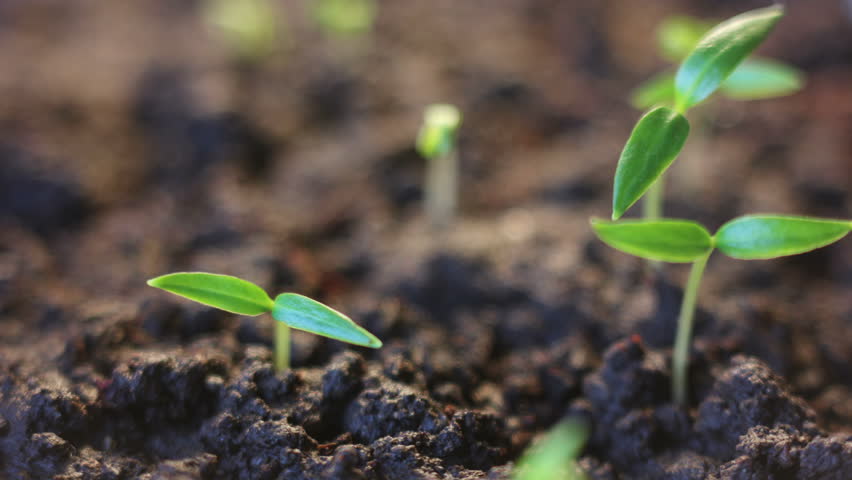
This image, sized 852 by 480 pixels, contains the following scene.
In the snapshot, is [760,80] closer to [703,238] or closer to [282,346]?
[703,238]

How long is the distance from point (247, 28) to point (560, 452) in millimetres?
1605

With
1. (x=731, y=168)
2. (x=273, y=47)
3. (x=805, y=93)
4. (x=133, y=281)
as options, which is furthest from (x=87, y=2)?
(x=805, y=93)

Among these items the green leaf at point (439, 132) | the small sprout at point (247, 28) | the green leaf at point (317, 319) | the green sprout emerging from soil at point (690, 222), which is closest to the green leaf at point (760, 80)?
the green sprout emerging from soil at point (690, 222)

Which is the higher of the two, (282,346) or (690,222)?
(690,222)

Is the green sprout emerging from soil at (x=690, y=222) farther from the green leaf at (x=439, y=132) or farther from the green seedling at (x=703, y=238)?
the green leaf at (x=439, y=132)

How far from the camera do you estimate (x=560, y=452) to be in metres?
0.86

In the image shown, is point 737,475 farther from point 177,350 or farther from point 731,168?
point 731,168

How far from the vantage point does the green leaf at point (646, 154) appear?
2.44 feet

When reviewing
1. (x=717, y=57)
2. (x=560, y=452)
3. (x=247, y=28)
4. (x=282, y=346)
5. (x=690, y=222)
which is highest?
(x=247, y=28)

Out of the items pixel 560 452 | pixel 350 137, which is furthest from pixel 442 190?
pixel 560 452

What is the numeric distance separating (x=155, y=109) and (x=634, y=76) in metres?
1.46

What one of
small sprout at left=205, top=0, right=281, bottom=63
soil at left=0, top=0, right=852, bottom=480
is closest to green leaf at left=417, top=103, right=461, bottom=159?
soil at left=0, top=0, right=852, bottom=480

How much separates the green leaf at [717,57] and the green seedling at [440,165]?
36 cm

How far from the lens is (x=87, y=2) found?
2477mm
